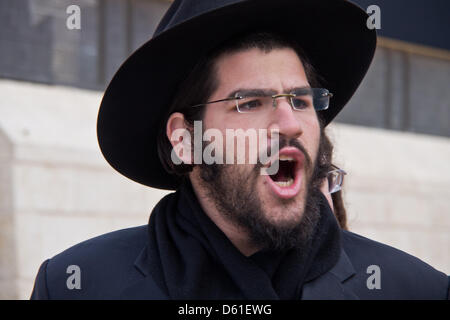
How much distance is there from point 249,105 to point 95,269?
877 mm

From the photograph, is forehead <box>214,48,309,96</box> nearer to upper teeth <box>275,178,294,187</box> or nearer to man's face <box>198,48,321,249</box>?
man's face <box>198,48,321,249</box>

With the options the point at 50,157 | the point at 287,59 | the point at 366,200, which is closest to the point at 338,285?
the point at 287,59

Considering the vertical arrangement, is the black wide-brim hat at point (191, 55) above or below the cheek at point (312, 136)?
above

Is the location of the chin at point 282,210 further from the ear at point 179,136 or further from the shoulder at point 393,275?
the ear at point 179,136

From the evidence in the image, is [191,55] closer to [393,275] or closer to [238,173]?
[238,173]

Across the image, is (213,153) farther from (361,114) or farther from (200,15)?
(361,114)

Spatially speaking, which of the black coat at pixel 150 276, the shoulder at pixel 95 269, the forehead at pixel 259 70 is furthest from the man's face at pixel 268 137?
the shoulder at pixel 95 269

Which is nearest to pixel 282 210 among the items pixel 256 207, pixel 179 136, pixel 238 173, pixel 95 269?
pixel 256 207

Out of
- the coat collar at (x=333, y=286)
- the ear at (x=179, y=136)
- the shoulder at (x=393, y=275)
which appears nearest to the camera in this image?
the coat collar at (x=333, y=286)

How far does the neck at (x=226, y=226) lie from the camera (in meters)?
2.83

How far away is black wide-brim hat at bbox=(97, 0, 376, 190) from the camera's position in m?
2.83

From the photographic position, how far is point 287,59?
2.91m

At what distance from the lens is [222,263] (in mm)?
2725

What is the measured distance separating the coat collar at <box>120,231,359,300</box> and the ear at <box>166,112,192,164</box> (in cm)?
50
